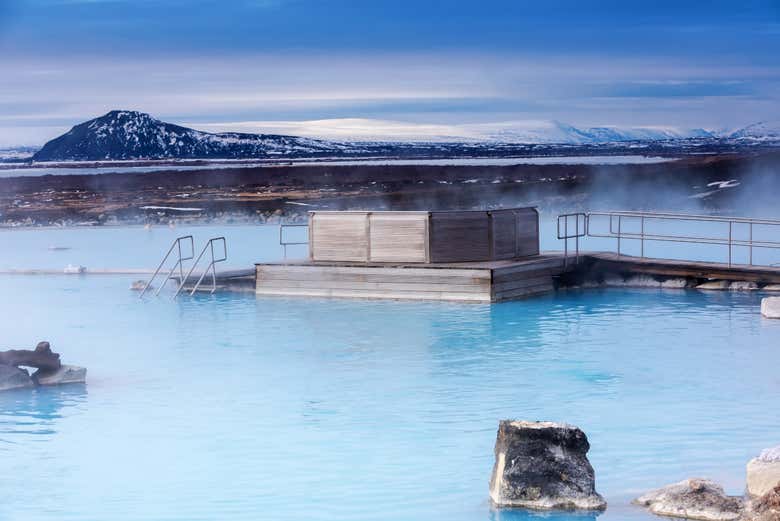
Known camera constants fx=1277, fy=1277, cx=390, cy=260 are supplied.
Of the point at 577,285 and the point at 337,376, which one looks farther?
the point at 577,285

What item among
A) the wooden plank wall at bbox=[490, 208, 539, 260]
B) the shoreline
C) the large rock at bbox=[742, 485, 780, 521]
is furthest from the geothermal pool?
the shoreline

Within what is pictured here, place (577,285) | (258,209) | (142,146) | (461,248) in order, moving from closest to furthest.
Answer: (461,248) < (577,285) < (258,209) < (142,146)

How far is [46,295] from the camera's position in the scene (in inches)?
884

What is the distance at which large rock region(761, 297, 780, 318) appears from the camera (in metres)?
17.4

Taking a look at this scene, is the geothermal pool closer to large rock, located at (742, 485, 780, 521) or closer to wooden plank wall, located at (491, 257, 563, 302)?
wooden plank wall, located at (491, 257, 563, 302)

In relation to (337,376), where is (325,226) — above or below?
above

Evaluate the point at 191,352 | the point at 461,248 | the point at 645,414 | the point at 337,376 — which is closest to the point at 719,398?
the point at 645,414

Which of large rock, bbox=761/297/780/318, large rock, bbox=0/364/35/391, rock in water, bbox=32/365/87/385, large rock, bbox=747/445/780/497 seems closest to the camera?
large rock, bbox=747/445/780/497

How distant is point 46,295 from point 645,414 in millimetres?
13950

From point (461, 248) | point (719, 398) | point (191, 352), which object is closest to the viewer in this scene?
point (719, 398)

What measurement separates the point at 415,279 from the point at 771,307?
204 inches

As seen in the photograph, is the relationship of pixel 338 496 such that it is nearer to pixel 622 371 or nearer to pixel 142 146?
pixel 622 371

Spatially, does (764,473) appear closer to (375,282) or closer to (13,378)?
(13,378)

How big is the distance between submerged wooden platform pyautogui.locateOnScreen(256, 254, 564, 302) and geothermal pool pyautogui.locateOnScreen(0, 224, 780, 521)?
0.90ft
